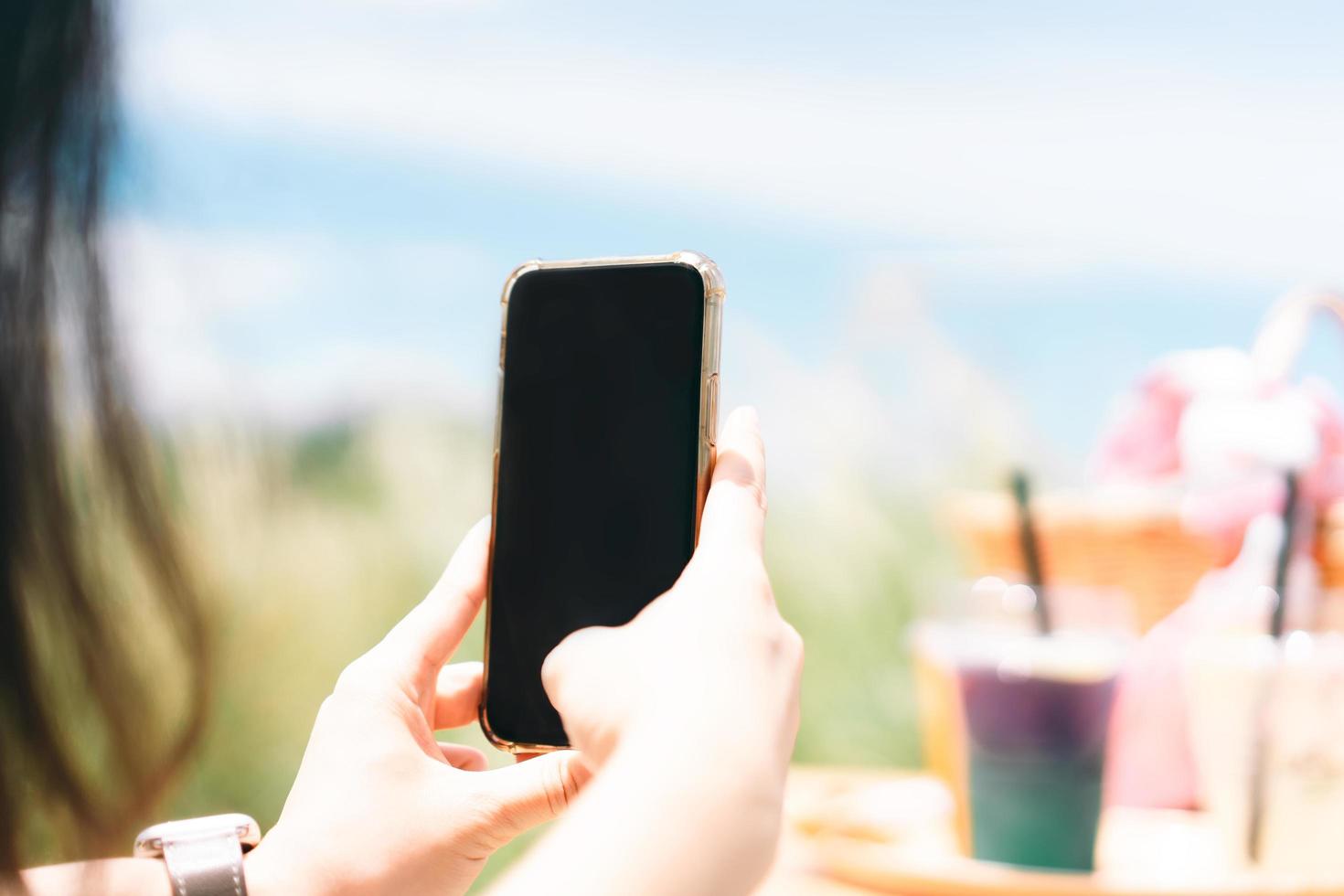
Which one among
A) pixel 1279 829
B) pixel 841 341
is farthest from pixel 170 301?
pixel 841 341

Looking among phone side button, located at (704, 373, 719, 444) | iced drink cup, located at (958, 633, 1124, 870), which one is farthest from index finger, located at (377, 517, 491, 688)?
iced drink cup, located at (958, 633, 1124, 870)

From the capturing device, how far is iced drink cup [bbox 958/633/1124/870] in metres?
0.50

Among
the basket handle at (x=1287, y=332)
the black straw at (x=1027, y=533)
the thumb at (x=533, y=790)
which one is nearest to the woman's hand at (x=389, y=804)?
Result: the thumb at (x=533, y=790)

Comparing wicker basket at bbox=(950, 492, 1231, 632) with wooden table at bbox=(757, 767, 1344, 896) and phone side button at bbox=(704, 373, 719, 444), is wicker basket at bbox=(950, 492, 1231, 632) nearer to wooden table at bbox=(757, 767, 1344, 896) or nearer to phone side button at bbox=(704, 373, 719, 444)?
wooden table at bbox=(757, 767, 1344, 896)

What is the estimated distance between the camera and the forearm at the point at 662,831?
248 mm

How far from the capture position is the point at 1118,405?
71cm

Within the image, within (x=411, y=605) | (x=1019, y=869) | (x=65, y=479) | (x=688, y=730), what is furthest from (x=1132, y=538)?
(x=411, y=605)

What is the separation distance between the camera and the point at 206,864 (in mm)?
412

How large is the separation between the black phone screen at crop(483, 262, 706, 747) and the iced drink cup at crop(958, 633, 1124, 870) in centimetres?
19

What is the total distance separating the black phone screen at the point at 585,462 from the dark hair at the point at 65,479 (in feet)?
0.54

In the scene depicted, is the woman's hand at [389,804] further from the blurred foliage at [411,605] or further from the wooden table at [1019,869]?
the blurred foliage at [411,605]

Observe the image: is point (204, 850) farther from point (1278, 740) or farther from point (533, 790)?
point (1278, 740)

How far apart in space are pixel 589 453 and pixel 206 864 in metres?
0.21

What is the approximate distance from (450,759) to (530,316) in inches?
7.5
